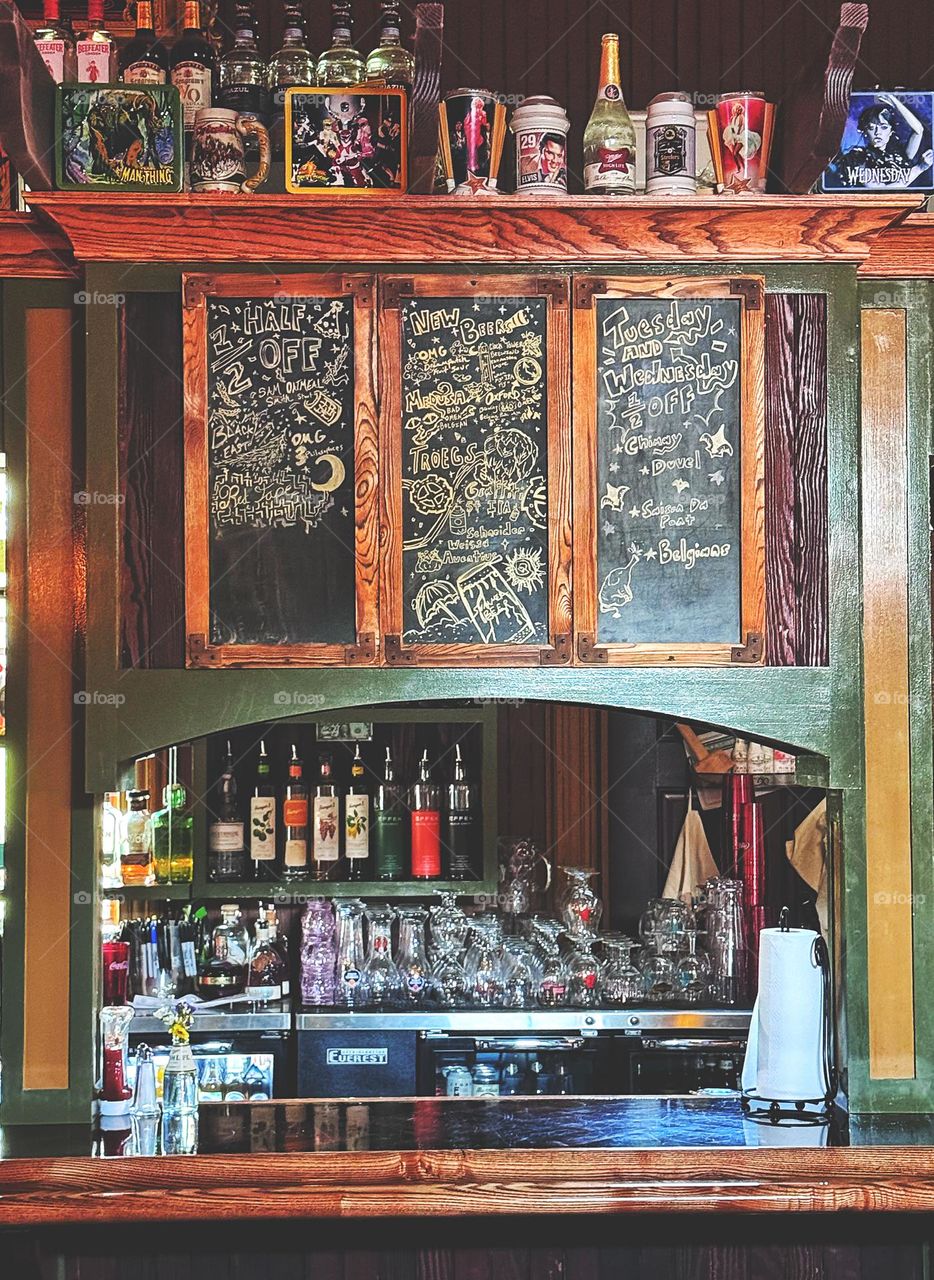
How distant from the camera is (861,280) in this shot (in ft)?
10.8

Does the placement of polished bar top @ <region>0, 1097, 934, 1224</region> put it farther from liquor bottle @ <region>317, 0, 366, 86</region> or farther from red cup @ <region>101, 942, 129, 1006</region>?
liquor bottle @ <region>317, 0, 366, 86</region>

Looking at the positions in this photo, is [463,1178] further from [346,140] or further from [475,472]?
[346,140]

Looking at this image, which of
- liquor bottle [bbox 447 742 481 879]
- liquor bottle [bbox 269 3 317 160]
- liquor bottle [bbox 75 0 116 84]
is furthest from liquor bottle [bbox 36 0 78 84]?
liquor bottle [bbox 447 742 481 879]

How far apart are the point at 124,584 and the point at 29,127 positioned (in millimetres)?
954

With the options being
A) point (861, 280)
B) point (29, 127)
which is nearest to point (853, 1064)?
point (861, 280)

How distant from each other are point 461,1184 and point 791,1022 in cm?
84

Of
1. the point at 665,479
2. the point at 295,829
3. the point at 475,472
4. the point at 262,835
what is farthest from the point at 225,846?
the point at 665,479

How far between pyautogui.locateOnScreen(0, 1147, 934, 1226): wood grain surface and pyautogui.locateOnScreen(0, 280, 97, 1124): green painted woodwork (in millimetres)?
360

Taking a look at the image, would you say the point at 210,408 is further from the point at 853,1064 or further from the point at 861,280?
the point at 853,1064

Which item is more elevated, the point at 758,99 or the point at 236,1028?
the point at 758,99

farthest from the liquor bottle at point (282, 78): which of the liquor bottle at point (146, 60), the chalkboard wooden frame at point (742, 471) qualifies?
the chalkboard wooden frame at point (742, 471)

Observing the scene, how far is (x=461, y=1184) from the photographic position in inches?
109

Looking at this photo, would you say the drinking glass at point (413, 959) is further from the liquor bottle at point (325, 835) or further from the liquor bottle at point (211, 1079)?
the liquor bottle at point (211, 1079)

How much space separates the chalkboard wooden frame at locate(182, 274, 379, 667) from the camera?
10.2ft
